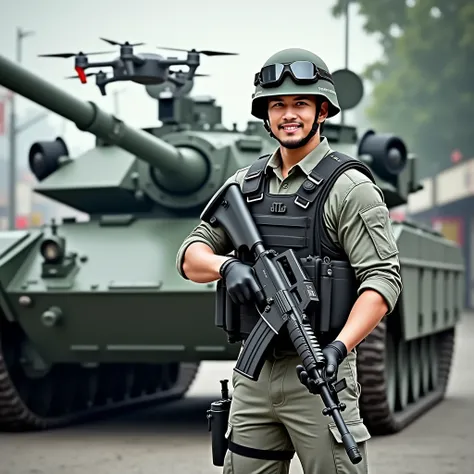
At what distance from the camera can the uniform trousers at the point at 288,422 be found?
423 centimetres

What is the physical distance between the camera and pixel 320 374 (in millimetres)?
3957

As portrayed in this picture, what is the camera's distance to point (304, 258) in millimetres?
4336

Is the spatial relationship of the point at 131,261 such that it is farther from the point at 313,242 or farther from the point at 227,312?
the point at 313,242

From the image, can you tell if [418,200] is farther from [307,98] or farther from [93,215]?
[307,98]

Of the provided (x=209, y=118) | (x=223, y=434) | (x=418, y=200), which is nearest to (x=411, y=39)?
(x=418, y=200)

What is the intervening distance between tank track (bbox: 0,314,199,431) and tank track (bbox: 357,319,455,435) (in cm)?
261

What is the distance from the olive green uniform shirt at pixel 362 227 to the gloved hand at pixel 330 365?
0.26m

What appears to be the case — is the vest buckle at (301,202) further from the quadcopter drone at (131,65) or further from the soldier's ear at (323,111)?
the quadcopter drone at (131,65)

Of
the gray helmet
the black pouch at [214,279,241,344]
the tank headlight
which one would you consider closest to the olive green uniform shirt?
the gray helmet

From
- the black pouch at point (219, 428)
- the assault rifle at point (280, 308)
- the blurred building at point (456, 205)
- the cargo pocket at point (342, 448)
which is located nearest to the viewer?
the assault rifle at point (280, 308)

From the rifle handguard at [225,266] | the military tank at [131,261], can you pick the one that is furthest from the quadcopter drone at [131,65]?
the rifle handguard at [225,266]

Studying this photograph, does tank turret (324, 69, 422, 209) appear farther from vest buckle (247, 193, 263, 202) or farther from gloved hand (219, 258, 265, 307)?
gloved hand (219, 258, 265, 307)

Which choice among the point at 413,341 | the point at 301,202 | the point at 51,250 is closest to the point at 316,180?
the point at 301,202

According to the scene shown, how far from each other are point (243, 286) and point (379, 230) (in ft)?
1.60
